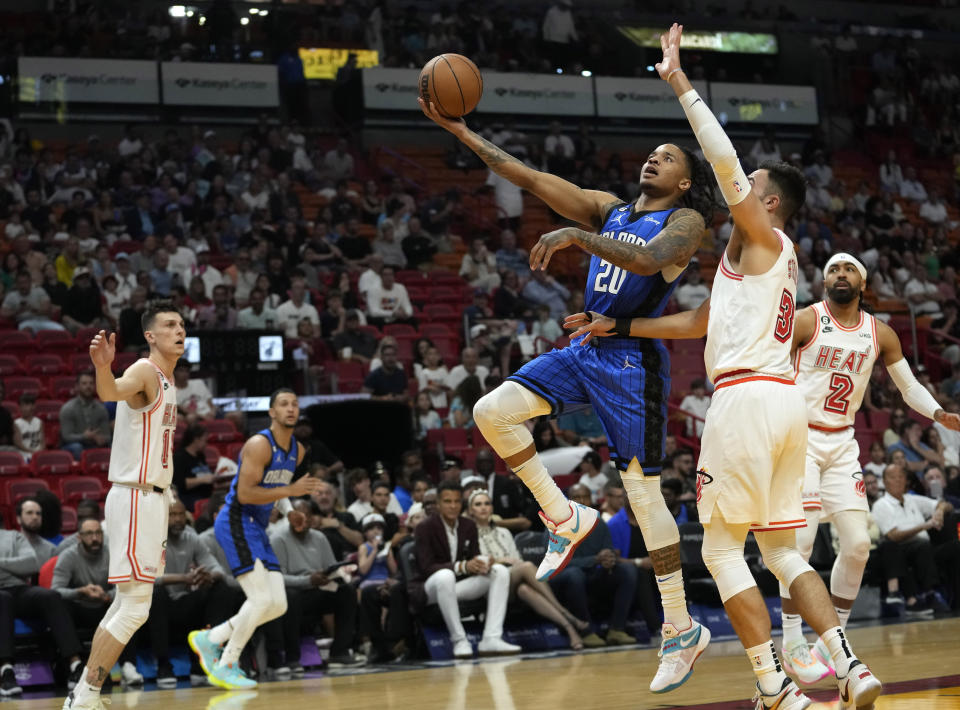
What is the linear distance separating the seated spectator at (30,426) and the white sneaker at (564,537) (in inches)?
312

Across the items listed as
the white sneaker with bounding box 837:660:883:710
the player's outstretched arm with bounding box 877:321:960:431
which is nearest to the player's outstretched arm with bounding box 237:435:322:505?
the player's outstretched arm with bounding box 877:321:960:431

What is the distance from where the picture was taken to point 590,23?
980 inches

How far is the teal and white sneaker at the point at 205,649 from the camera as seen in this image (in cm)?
912

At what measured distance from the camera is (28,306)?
14.4 metres

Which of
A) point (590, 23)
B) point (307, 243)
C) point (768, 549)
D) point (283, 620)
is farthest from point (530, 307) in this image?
point (768, 549)

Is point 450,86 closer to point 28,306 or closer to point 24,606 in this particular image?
point 24,606

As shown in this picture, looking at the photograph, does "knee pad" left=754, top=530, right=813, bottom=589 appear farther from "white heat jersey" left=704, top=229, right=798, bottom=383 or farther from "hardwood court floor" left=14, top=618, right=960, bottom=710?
"hardwood court floor" left=14, top=618, right=960, bottom=710

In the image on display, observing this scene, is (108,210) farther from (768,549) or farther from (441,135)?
(768,549)

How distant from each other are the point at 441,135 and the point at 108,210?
743 centimetres

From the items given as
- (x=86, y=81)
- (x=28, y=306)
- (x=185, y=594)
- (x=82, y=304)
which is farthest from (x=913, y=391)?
(x=86, y=81)

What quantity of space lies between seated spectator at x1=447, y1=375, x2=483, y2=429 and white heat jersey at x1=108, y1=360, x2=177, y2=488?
6.97 metres

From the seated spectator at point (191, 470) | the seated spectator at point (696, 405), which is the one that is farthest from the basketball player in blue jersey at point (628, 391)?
the seated spectator at point (696, 405)

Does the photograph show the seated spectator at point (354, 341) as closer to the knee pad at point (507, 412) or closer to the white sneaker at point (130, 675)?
the white sneaker at point (130, 675)

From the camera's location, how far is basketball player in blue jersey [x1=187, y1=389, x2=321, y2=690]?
29.6 ft
